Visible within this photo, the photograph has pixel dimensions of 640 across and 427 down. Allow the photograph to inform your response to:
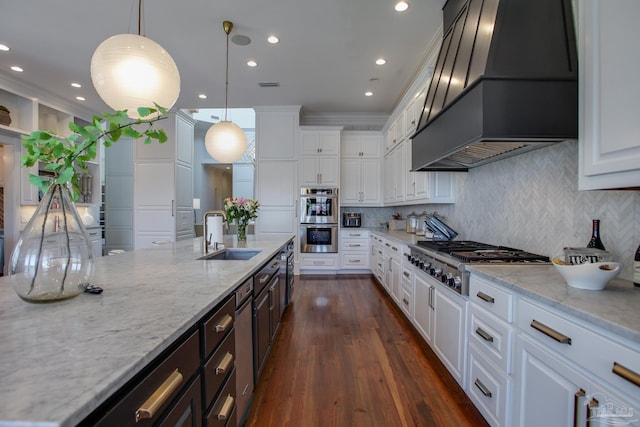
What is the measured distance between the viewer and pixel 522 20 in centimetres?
156

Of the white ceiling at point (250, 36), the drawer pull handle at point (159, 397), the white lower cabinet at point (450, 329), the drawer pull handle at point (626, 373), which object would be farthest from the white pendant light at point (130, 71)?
the drawer pull handle at point (626, 373)

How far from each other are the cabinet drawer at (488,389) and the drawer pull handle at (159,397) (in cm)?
144

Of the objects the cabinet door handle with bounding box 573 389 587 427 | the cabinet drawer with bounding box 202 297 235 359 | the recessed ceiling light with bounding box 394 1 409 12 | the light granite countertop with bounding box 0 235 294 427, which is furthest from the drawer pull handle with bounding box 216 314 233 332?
the recessed ceiling light with bounding box 394 1 409 12


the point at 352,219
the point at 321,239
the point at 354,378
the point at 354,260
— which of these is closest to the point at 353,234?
the point at 352,219

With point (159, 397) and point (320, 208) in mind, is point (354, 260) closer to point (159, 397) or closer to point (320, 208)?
A: point (320, 208)

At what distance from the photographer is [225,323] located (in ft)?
3.84

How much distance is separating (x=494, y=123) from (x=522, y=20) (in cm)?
61

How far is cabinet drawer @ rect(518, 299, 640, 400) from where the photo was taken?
2.64 ft

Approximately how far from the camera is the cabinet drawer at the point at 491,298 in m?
1.34

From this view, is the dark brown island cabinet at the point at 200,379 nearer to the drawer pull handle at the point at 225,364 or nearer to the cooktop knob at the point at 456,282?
the drawer pull handle at the point at 225,364

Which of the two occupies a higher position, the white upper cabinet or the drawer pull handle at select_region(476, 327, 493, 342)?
the white upper cabinet

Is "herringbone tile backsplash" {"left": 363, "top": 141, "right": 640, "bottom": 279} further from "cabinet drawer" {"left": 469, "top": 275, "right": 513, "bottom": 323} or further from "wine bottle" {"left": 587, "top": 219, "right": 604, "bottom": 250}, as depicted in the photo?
"cabinet drawer" {"left": 469, "top": 275, "right": 513, "bottom": 323}

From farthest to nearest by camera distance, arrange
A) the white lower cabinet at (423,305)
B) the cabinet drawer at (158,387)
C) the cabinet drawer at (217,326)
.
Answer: the white lower cabinet at (423,305), the cabinet drawer at (217,326), the cabinet drawer at (158,387)

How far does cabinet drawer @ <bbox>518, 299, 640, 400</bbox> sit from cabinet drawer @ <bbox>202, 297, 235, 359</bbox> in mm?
1279
